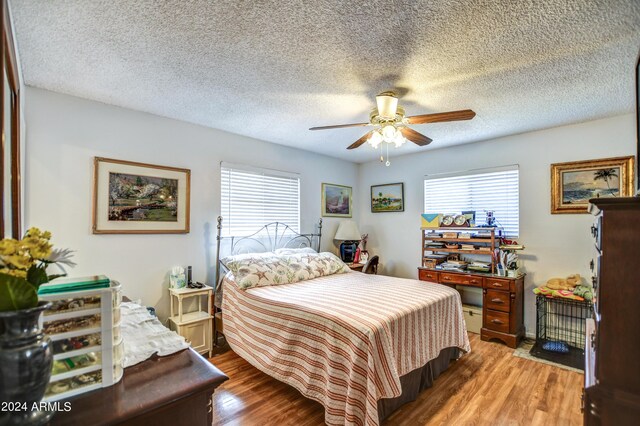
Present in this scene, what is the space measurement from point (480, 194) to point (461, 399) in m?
2.63

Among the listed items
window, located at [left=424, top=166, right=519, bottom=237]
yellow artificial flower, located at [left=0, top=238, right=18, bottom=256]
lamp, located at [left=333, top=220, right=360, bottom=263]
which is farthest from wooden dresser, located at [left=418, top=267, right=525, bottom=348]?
yellow artificial flower, located at [left=0, top=238, right=18, bottom=256]

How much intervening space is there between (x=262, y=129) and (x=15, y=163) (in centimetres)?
225

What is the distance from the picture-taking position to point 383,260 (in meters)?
5.03

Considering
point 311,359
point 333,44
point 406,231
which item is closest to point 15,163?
point 333,44

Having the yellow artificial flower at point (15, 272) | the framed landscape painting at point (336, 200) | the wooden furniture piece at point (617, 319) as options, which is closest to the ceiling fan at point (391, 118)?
the wooden furniture piece at point (617, 319)

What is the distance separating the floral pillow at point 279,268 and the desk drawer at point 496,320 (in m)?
1.74

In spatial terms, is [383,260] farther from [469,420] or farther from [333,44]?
[333,44]

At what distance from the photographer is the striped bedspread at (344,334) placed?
1874mm

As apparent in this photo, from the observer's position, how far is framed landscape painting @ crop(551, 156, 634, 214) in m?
3.04

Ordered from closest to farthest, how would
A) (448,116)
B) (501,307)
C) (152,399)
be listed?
1. (152,399)
2. (448,116)
3. (501,307)

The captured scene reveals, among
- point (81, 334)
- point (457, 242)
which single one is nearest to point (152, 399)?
point (81, 334)

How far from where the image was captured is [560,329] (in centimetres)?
341

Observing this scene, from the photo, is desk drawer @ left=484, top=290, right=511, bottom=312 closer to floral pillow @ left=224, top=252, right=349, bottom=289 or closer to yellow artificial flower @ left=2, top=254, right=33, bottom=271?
floral pillow @ left=224, top=252, right=349, bottom=289

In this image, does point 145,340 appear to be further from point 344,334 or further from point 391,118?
point 391,118
